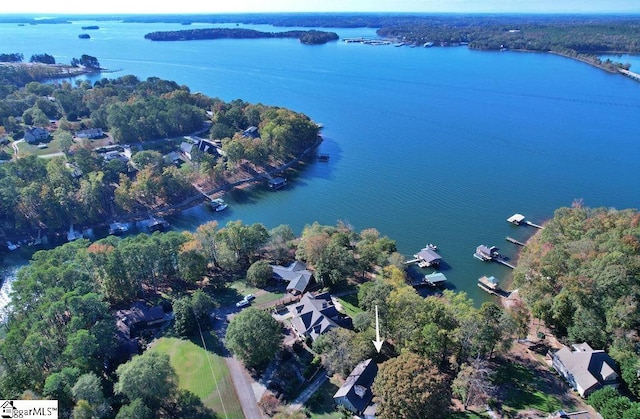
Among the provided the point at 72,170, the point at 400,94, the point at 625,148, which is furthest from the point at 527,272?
the point at 400,94

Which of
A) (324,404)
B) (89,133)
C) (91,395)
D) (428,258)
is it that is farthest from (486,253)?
(89,133)

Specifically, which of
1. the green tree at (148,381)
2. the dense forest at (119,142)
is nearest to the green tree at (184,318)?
the green tree at (148,381)

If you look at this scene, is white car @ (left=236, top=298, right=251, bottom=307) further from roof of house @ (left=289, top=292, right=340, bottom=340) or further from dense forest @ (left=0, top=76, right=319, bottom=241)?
dense forest @ (left=0, top=76, right=319, bottom=241)

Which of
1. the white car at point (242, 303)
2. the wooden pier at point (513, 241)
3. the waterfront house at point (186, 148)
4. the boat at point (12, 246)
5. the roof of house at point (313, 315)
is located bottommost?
the boat at point (12, 246)

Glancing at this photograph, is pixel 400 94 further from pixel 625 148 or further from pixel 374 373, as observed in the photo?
pixel 374 373

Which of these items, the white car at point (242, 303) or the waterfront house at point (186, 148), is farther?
the waterfront house at point (186, 148)

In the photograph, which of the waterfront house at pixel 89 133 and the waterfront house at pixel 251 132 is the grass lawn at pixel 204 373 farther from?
the waterfront house at pixel 89 133

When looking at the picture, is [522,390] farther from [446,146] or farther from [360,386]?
[446,146]
